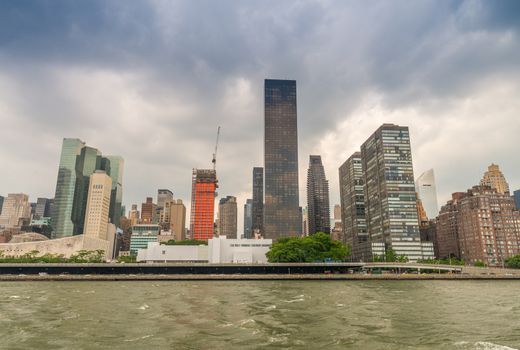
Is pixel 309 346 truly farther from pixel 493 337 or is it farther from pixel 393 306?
pixel 393 306

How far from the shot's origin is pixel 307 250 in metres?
189

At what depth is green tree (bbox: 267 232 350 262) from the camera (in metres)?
183

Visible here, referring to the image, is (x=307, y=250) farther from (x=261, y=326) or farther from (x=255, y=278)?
(x=261, y=326)

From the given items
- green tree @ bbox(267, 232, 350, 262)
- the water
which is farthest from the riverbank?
the water

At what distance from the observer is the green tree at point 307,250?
18288 cm

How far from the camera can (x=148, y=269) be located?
176750 millimetres

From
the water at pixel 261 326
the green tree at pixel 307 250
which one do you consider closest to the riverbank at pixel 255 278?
the green tree at pixel 307 250

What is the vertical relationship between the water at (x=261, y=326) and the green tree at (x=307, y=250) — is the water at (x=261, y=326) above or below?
below

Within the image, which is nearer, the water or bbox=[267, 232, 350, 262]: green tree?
the water

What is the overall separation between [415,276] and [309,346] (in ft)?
475

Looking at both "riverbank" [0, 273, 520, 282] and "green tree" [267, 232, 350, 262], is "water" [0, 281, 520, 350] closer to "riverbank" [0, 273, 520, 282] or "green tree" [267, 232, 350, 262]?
"riverbank" [0, 273, 520, 282]

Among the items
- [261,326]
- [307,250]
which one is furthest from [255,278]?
[261,326]

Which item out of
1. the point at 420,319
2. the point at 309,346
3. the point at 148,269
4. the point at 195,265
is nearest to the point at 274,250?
the point at 195,265

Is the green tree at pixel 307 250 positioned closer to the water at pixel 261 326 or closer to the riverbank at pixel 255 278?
the riverbank at pixel 255 278
